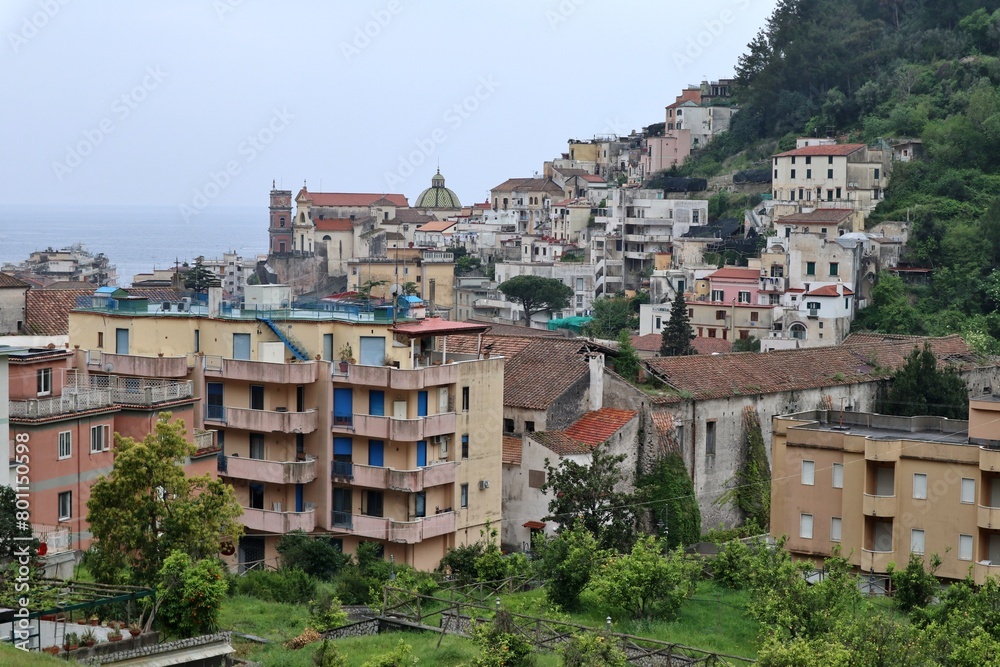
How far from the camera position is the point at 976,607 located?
21141 millimetres

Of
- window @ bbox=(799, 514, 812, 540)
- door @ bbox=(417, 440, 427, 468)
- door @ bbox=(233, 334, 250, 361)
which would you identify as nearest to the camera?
window @ bbox=(799, 514, 812, 540)

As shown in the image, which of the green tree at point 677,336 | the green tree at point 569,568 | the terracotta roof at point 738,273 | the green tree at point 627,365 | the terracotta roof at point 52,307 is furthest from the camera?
the terracotta roof at point 738,273

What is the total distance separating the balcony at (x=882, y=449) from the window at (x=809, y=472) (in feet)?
→ 4.22

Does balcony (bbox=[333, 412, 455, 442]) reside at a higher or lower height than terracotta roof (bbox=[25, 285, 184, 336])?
lower

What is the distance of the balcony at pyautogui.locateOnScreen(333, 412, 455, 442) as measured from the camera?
28.7 meters

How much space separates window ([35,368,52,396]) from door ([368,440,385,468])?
7.16 metres

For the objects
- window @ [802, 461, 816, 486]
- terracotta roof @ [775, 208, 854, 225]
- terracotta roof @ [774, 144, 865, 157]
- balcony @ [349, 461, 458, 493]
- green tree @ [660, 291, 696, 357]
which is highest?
terracotta roof @ [774, 144, 865, 157]

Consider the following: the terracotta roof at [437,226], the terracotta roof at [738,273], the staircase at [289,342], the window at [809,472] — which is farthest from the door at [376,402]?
the terracotta roof at [437,226]

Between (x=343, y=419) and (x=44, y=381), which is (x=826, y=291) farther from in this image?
(x=44, y=381)

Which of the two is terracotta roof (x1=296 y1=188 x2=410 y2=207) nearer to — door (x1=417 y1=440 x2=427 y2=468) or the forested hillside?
the forested hillside

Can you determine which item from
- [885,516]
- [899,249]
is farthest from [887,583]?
[899,249]

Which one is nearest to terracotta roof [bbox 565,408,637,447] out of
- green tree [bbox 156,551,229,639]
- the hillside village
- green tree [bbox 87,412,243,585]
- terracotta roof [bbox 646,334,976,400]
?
the hillside village

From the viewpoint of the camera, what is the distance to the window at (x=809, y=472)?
27641 mm

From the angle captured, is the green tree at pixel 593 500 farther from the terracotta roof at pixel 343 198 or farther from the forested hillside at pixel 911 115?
the terracotta roof at pixel 343 198
